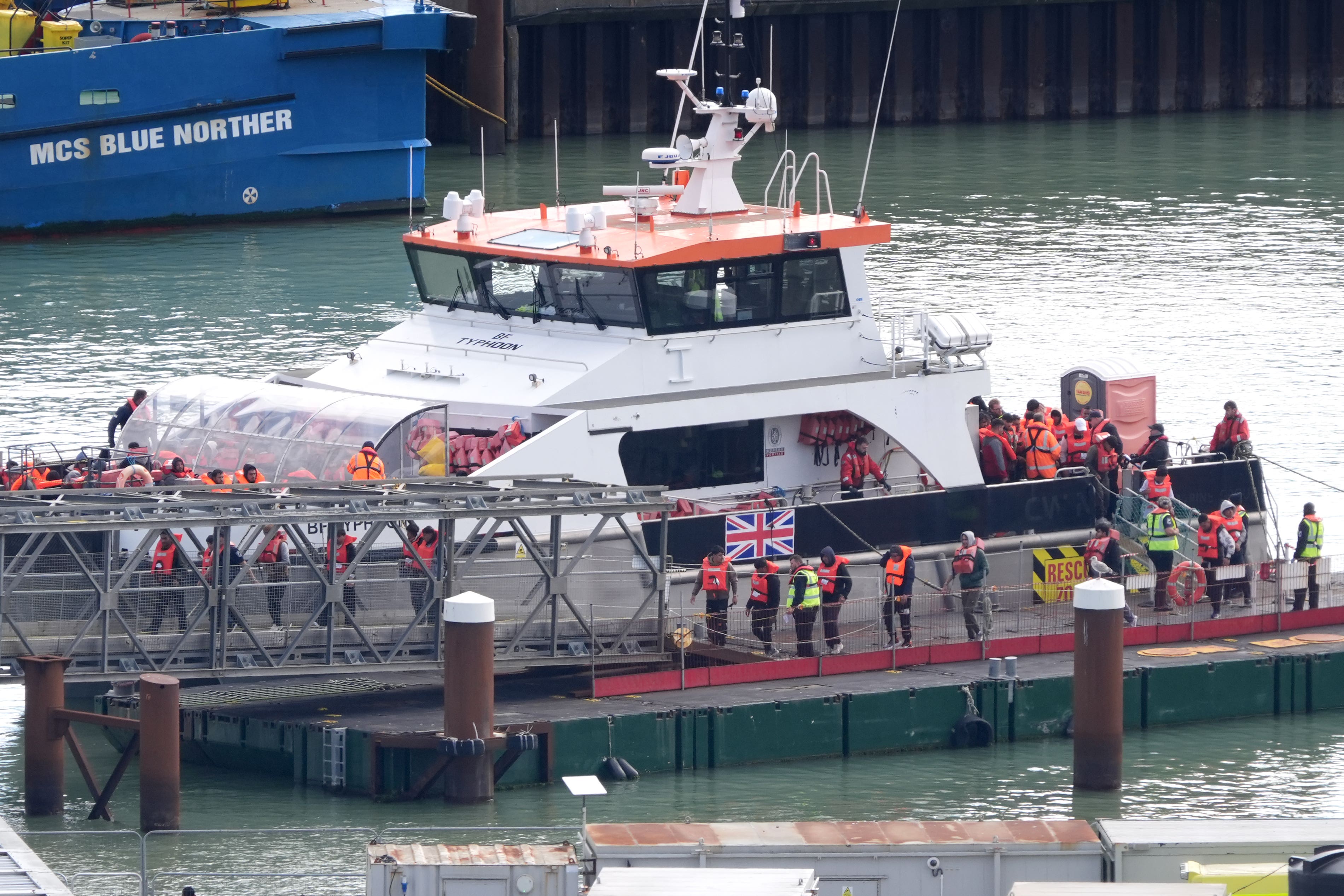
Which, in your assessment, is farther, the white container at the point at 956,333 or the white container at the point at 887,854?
the white container at the point at 956,333

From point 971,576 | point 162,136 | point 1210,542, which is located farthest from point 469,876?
point 162,136

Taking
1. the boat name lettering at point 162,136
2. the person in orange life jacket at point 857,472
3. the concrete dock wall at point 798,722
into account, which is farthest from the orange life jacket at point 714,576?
the boat name lettering at point 162,136

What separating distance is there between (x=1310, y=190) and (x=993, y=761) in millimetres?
36345

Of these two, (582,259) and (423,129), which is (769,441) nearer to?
(582,259)

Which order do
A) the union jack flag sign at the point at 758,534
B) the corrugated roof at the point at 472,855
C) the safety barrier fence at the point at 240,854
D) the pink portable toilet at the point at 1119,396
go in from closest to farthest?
the corrugated roof at the point at 472,855
the safety barrier fence at the point at 240,854
the union jack flag sign at the point at 758,534
the pink portable toilet at the point at 1119,396

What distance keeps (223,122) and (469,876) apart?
116ft

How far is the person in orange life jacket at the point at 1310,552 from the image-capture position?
24109 mm

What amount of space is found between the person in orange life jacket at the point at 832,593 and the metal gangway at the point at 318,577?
5.13 feet

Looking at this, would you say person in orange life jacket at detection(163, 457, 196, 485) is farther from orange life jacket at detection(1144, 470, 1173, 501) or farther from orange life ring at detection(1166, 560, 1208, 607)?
orange life jacket at detection(1144, 470, 1173, 501)

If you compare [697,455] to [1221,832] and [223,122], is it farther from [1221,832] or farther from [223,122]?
[223,122]

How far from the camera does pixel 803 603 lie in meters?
21.6

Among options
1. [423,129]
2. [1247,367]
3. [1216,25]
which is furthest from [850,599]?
[1216,25]

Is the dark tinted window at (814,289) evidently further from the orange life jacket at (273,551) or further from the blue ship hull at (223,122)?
the blue ship hull at (223,122)

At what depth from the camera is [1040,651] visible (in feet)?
75.4
